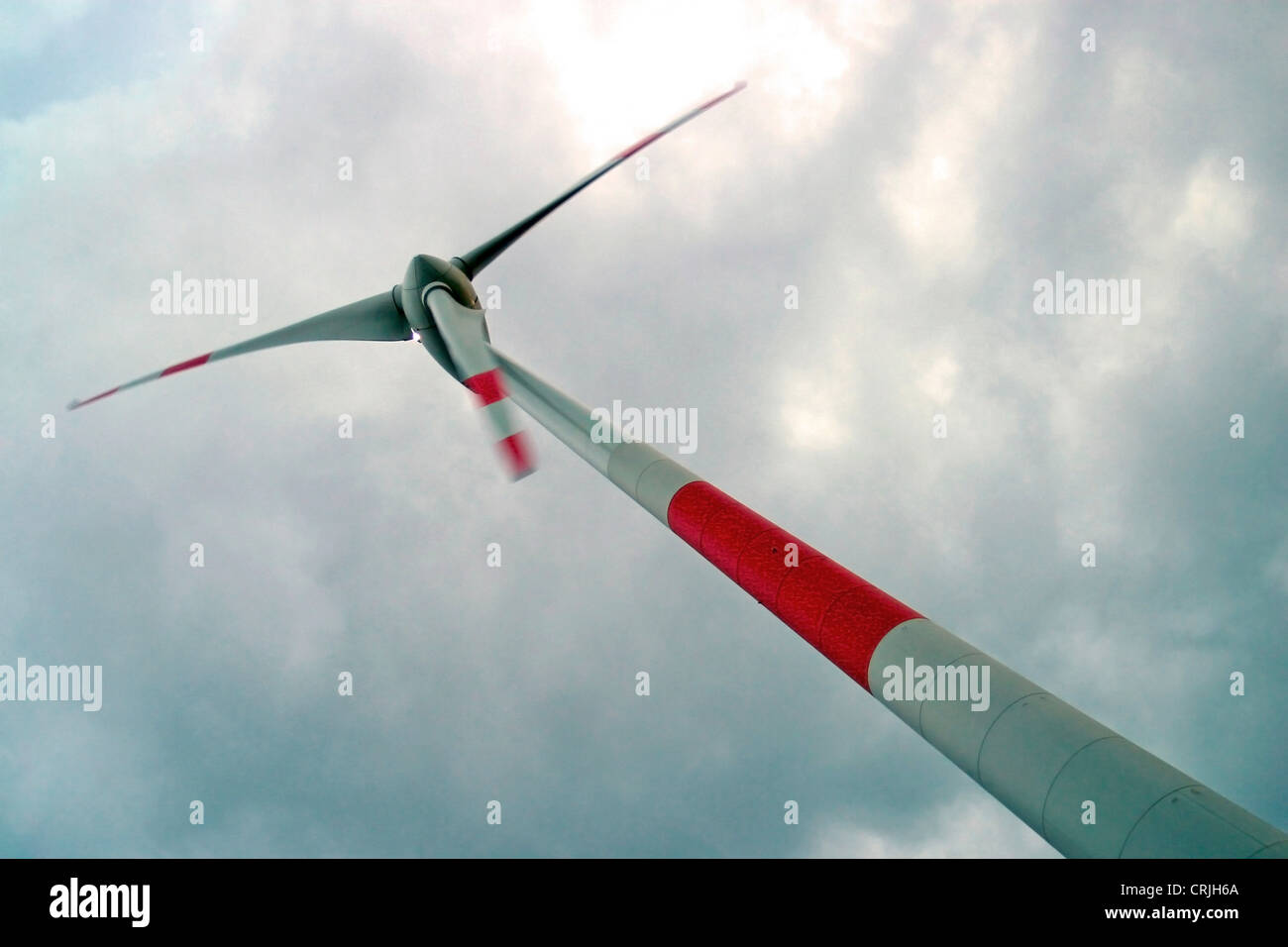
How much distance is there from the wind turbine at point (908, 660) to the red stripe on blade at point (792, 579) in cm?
4

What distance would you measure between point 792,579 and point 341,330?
22.9 m

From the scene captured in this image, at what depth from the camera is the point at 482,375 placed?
2112 centimetres

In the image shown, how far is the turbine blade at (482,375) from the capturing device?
1831 cm

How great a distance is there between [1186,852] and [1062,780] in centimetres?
177

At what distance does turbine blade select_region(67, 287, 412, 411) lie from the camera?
28516 millimetres

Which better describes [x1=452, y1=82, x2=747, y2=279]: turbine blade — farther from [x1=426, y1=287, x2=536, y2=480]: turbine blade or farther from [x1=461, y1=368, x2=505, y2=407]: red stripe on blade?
[x1=461, y1=368, x2=505, y2=407]: red stripe on blade

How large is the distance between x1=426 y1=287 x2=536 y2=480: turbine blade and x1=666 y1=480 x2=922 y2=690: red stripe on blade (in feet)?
17.3

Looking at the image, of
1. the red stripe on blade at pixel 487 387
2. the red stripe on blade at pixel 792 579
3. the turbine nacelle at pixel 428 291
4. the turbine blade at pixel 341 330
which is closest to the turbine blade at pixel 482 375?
the red stripe on blade at pixel 487 387

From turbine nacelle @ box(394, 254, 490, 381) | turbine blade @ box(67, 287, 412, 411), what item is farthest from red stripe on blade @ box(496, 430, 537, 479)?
turbine blade @ box(67, 287, 412, 411)

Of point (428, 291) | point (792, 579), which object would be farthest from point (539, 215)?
point (792, 579)

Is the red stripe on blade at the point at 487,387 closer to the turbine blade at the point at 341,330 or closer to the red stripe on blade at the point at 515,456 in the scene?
the red stripe on blade at the point at 515,456
